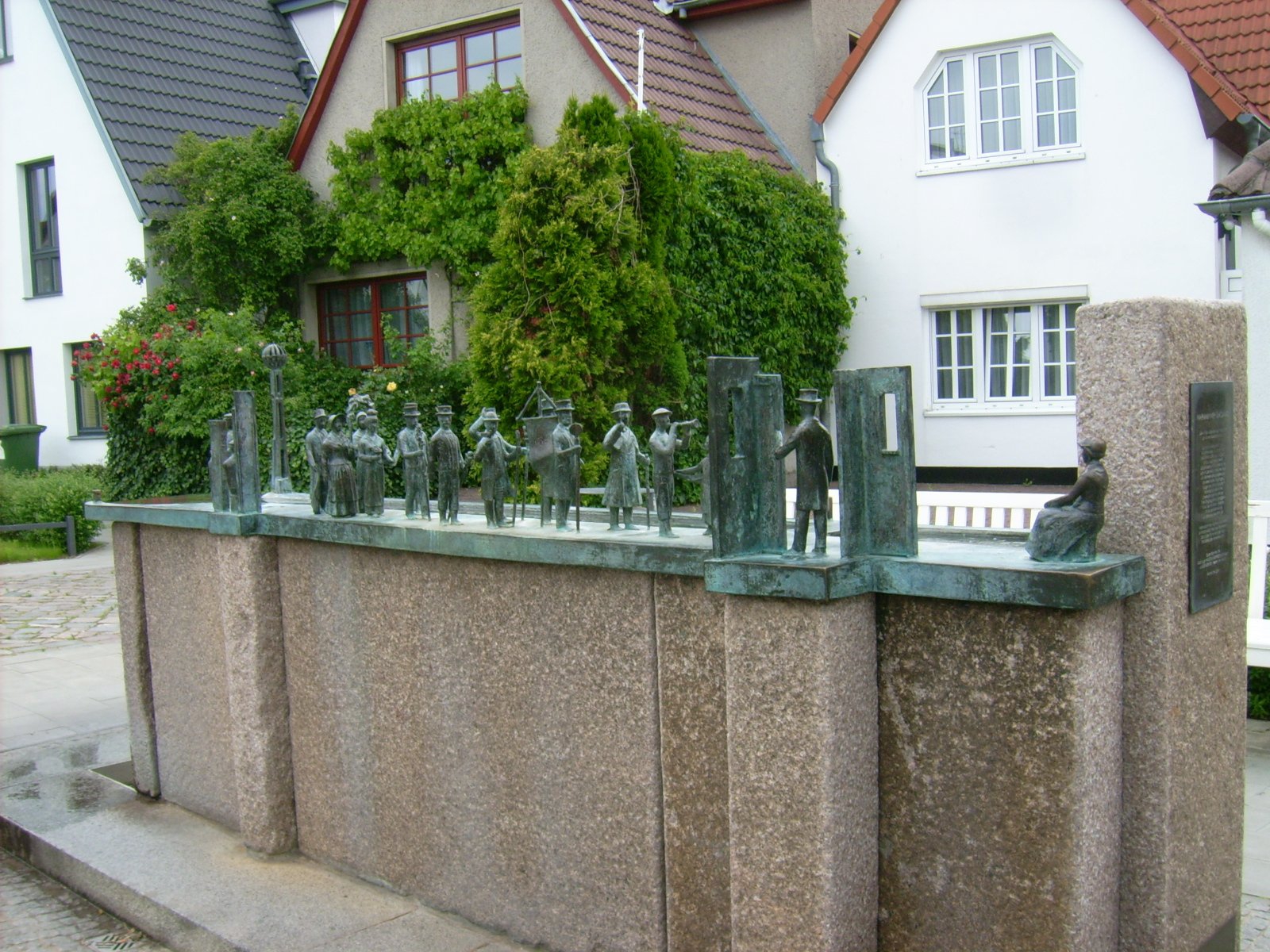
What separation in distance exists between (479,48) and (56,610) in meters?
8.24

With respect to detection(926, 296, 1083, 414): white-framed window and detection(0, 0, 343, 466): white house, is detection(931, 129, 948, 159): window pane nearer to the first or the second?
detection(926, 296, 1083, 414): white-framed window

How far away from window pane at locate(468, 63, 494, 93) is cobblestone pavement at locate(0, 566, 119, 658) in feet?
23.4

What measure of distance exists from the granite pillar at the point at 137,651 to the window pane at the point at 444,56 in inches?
453

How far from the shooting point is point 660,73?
15086mm

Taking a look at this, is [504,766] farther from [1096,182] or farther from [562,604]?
[1096,182]

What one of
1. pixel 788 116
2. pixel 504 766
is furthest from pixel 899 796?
pixel 788 116

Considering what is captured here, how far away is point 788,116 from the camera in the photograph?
1596 cm

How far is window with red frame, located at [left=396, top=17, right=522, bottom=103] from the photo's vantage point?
50.0 feet

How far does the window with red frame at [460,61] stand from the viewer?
1525 centimetres

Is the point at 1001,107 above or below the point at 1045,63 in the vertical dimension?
below

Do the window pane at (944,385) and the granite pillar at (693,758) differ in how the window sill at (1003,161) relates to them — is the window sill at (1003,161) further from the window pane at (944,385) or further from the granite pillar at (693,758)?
the granite pillar at (693,758)

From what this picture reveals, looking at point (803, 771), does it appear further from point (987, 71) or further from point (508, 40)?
point (508, 40)

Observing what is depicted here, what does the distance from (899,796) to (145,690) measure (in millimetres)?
3701

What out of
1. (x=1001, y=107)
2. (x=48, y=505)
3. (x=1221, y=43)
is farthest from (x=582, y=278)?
(x=48, y=505)
